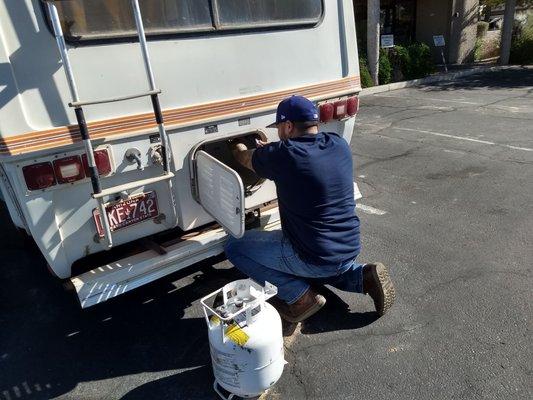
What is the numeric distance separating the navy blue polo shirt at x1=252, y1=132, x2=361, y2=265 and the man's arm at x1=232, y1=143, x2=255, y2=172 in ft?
0.75

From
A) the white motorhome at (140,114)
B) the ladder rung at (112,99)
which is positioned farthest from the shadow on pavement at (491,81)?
the ladder rung at (112,99)

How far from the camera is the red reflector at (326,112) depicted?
148 inches

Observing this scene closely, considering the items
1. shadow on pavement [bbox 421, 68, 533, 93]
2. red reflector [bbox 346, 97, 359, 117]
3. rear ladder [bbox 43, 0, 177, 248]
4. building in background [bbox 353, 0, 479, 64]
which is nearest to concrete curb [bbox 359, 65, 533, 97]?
shadow on pavement [bbox 421, 68, 533, 93]

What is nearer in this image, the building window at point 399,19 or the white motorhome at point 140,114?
the white motorhome at point 140,114

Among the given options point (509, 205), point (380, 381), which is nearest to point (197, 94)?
point (380, 381)

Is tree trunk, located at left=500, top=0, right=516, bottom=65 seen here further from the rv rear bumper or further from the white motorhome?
the rv rear bumper

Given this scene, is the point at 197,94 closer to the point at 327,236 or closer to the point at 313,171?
the point at 313,171

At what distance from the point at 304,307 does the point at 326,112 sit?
1.63 metres

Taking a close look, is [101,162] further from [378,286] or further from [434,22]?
[434,22]

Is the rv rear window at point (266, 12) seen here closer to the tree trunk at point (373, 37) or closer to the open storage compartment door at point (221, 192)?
the open storage compartment door at point (221, 192)

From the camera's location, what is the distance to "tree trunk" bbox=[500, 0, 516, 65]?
16.1 m

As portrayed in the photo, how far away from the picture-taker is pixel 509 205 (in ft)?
16.6

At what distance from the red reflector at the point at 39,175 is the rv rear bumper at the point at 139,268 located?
26.1 inches

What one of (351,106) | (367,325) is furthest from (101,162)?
(351,106)
